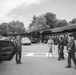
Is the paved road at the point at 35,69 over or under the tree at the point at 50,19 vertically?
under

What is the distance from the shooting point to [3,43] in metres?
8.37

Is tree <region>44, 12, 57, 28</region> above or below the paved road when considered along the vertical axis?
above

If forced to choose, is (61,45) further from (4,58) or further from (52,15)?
(52,15)

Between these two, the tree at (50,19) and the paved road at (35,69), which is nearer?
the paved road at (35,69)

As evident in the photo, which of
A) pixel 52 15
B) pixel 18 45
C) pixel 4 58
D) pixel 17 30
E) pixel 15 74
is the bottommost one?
pixel 15 74

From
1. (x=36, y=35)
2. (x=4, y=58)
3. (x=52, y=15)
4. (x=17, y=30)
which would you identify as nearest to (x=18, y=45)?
(x=4, y=58)

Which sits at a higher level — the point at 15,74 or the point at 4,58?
the point at 4,58

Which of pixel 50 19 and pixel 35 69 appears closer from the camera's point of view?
pixel 35 69

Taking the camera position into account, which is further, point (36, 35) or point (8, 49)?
point (36, 35)

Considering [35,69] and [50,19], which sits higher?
[50,19]

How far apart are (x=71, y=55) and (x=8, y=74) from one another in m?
3.24

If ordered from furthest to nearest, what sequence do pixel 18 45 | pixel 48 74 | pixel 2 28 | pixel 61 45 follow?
1. pixel 2 28
2. pixel 61 45
3. pixel 18 45
4. pixel 48 74

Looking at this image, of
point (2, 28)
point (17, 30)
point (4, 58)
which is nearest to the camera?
point (4, 58)

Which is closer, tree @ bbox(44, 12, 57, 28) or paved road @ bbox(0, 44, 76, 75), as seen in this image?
paved road @ bbox(0, 44, 76, 75)
